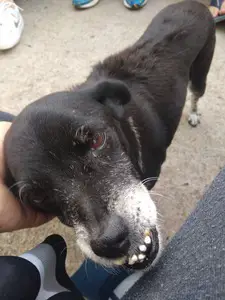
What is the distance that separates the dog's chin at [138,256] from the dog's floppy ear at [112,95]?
69cm

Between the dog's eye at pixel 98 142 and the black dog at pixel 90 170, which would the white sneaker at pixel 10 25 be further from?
the dog's eye at pixel 98 142

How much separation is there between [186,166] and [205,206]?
1.64 metres

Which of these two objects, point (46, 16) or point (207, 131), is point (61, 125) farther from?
point (46, 16)

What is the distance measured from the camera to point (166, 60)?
8.30ft

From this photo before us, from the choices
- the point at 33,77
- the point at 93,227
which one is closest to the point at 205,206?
the point at 93,227

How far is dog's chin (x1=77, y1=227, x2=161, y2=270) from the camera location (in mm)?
1571

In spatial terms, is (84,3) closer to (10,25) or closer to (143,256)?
(10,25)

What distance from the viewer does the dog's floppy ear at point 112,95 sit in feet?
6.35

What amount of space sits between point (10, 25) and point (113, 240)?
11.9ft

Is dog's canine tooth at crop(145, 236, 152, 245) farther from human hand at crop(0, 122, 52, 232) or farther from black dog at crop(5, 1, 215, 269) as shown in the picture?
human hand at crop(0, 122, 52, 232)

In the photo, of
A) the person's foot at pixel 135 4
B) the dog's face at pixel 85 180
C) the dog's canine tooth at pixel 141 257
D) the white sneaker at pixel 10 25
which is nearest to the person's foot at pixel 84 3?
the person's foot at pixel 135 4

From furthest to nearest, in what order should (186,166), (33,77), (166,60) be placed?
(33,77)
(186,166)
(166,60)

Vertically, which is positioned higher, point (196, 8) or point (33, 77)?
point (196, 8)

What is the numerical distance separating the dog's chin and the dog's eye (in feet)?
1.42
